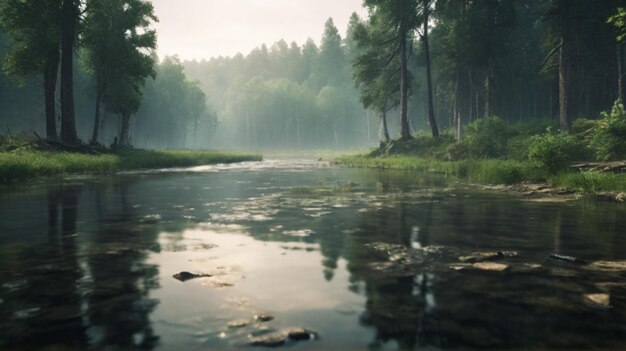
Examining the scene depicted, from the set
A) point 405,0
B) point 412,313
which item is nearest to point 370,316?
point 412,313

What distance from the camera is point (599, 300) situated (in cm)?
477

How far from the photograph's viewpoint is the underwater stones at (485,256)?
A: 263 inches

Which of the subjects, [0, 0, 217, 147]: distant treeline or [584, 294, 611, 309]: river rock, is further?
[0, 0, 217, 147]: distant treeline

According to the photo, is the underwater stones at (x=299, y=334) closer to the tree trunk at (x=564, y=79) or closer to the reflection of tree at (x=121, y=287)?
the reflection of tree at (x=121, y=287)

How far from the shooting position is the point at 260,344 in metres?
3.81

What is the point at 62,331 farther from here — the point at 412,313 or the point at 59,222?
the point at 59,222

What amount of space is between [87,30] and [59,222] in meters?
29.1

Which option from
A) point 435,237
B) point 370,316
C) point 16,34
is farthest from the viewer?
point 16,34

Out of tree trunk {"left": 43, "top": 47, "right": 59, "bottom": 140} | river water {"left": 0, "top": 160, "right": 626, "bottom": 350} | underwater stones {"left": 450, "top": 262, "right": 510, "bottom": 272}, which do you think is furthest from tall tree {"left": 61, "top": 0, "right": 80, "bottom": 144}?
underwater stones {"left": 450, "top": 262, "right": 510, "bottom": 272}

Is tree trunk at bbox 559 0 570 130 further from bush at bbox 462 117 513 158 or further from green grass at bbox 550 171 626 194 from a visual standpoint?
green grass at bbox 550 171 626 194

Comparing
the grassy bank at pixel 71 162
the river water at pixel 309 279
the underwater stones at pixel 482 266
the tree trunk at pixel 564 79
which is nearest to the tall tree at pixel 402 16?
the tree trunk at pixel 564 79

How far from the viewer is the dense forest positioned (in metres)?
27.1

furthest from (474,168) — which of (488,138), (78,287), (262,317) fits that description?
(78,287)

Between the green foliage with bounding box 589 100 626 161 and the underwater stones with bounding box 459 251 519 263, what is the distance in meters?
13.2
